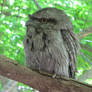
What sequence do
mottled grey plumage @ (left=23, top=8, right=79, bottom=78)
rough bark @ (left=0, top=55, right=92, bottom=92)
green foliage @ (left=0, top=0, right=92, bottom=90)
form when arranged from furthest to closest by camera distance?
1. green foliage @ (left=0, top=0, right=92, bottom=90)
2. mottled grey plumage @ (left=23, top=8, right=79, bottom=78)
3. rough bark @ (left=0, top=55, right=92, bottom=92)

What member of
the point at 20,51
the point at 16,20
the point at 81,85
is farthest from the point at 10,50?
the point at 81,85

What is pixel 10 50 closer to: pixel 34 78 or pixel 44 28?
pixel 44 28

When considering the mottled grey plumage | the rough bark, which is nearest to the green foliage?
the mottled grey plumage

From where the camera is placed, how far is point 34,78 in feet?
4.64

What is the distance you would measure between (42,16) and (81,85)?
976mm

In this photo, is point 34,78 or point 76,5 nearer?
point 34,78

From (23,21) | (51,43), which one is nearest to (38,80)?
(51,43)

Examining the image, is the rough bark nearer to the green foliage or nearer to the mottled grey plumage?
the mottled grey plumage

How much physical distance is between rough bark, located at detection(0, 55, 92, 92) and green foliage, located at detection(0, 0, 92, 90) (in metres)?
1.44

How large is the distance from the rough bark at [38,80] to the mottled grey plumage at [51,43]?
1.13ft

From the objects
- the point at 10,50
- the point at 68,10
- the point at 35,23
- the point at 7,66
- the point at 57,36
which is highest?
the point at 68,10

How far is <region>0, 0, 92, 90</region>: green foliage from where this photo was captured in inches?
110

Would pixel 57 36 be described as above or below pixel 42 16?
below

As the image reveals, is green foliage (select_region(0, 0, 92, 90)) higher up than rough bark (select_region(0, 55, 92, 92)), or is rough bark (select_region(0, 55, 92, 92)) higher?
green foliage (select_region(0, 0, 92, 90))
